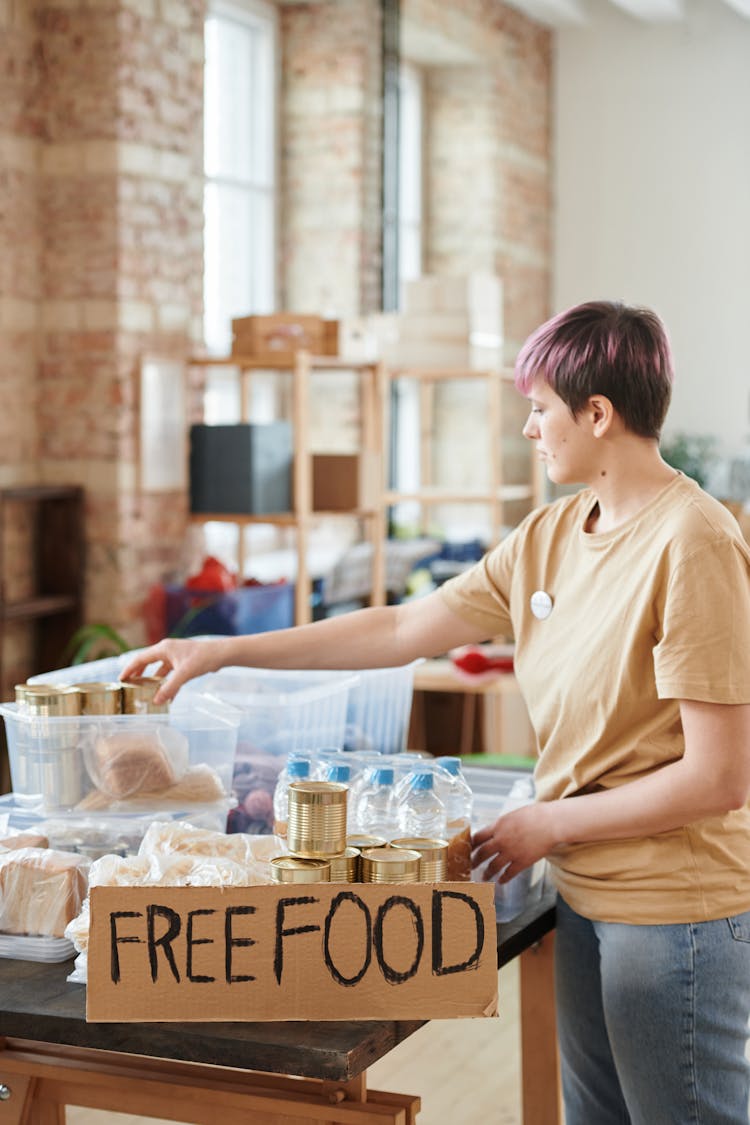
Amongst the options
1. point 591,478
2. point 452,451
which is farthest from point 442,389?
point 591,478

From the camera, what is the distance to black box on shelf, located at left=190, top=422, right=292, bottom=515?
5141mm

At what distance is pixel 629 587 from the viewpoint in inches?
67.2

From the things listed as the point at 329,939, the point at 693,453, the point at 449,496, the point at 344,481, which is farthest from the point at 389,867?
the point at 693,453

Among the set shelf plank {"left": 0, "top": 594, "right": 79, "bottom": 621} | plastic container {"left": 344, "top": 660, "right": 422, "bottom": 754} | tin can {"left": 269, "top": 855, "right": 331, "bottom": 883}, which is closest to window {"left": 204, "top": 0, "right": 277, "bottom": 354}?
shelf plank {"left": 0, "top": 594, "right": 79, "bottom": 621}

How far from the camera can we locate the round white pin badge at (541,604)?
1849 millimetres

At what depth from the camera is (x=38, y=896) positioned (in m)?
1.65

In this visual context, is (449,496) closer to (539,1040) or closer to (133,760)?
(539,1040)

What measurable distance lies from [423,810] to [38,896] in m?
→ 0.45

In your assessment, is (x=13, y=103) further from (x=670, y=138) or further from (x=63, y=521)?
(x=670, y=138)

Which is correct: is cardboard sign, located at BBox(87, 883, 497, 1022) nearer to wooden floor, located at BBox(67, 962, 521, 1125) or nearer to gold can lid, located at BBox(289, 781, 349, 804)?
gold can lid, located at BBox(289, 781, 349, 804)

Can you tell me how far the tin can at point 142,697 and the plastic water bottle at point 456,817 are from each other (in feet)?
1.28

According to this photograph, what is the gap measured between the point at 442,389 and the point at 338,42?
192 centimetres

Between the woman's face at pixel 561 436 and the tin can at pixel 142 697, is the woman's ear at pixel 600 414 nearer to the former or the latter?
the woman's face at pixel 561 436

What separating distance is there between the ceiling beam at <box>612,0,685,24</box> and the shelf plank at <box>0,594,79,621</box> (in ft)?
15.2
